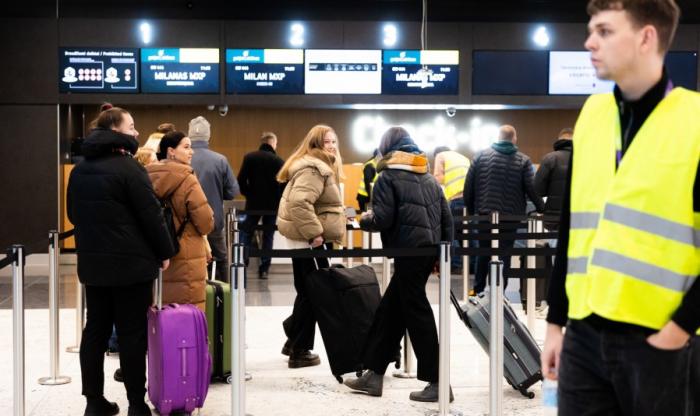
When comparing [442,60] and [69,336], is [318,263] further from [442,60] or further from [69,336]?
[442,60]

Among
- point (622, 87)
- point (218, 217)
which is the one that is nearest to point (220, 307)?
point (218, 217)

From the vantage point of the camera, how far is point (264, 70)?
1238 centimetres

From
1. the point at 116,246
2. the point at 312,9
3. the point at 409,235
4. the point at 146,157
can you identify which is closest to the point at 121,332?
the point at 116,246

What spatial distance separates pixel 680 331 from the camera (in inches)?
87.0

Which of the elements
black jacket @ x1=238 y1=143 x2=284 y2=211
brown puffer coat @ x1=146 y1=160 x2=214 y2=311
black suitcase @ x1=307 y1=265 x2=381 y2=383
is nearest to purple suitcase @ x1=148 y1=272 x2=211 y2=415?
brown puffer coat @ x1=146 y1=160 x2=214 y2=311

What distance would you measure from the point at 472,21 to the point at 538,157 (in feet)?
8.24

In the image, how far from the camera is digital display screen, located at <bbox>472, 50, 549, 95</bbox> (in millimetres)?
12570

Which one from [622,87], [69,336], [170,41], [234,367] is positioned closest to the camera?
[622,87]

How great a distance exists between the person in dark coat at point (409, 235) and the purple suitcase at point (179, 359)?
1.03m

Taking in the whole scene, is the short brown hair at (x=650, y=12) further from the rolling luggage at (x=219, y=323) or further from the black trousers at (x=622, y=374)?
the rolling luggage at (x=219, y=323)

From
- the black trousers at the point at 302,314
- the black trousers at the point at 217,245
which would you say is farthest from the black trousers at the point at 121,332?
the black trousers at the point at 217,245

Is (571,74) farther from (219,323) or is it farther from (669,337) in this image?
(669,337)

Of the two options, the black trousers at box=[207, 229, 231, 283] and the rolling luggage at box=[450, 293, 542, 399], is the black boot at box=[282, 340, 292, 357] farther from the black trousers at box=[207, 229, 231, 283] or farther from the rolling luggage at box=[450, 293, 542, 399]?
the black trousers at box=[207, 229, 231, 283]

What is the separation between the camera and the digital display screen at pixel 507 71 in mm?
12570
